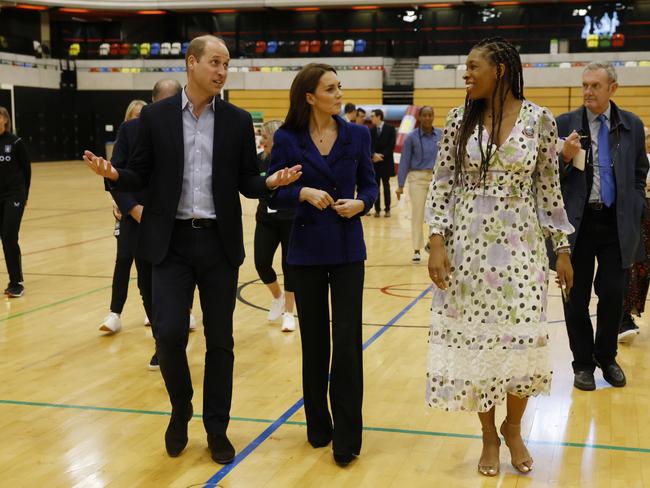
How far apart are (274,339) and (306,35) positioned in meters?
27.4

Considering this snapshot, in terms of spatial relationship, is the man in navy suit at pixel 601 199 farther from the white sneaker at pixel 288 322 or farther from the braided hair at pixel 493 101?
the white sneaker at pixel 288 322

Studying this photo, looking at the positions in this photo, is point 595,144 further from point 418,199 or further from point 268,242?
point 418,199

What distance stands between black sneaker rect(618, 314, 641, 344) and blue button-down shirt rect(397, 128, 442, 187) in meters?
4.07

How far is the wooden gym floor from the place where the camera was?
12.2ft

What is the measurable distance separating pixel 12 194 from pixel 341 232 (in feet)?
17.0

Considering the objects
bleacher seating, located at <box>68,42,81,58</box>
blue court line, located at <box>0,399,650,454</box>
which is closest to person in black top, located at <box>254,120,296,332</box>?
blue court line, located at <box>0,399,650,454</box>

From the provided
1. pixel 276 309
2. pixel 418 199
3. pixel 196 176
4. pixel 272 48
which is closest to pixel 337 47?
pixel 272 48

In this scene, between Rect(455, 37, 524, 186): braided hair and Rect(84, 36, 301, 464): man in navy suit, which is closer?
Rect(455, 37, 524, 186): braided hair

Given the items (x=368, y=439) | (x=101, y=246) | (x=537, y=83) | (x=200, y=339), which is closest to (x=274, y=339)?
(x=200, y=339)

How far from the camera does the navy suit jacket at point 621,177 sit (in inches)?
189

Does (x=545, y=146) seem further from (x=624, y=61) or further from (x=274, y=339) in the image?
(x=624, y=61)

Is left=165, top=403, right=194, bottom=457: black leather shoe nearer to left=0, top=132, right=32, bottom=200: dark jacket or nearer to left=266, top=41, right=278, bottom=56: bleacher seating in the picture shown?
left=0, top=132, right=32, bottom=200: dark jacket

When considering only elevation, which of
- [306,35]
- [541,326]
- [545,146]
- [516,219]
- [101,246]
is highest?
[306,35]

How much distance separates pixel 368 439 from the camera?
4195 mm
